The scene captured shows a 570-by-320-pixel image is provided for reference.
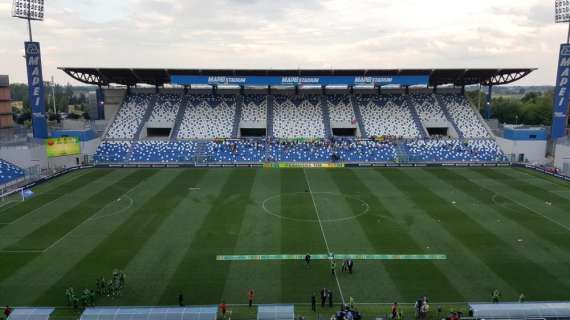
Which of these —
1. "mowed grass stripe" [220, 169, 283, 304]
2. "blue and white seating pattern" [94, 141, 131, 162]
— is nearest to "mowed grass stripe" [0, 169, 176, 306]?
"mowed grass stripe" [220, 169, 283, 304]

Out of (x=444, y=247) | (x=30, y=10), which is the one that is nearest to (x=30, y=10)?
(x=30, y=10)

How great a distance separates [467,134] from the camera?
216 ft

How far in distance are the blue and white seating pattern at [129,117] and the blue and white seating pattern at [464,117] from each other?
4965 centimetres

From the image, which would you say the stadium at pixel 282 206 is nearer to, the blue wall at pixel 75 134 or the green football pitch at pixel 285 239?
the green football pitch at pixel 285 239

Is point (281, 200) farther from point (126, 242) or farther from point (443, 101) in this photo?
point (443, 101)

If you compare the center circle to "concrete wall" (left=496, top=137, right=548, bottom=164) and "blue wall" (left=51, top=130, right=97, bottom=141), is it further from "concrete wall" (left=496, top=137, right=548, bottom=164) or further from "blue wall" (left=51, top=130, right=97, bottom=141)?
"concrete wall" (left=496, top=137, right=548, bottom=164)

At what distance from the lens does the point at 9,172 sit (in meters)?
46.0

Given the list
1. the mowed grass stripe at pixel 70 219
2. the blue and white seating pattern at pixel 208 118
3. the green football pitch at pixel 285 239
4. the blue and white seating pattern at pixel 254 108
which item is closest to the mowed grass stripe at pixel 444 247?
the green football pitch at pixel 285 239

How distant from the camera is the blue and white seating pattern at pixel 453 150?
59.8m

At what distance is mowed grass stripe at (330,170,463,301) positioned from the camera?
22616 mm

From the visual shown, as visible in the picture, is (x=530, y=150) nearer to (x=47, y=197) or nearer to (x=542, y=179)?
(x=542, y=179)

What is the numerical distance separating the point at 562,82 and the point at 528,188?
2083 cm

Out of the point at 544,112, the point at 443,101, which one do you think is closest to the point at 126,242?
the point at 443,101

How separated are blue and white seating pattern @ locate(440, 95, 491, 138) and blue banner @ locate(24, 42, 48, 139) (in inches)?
2333
